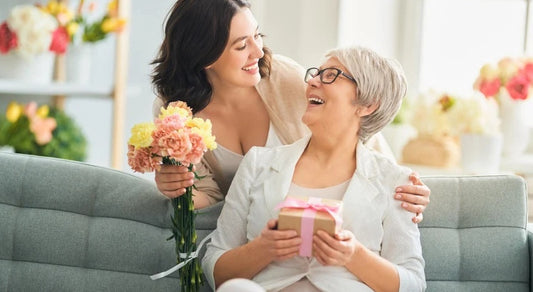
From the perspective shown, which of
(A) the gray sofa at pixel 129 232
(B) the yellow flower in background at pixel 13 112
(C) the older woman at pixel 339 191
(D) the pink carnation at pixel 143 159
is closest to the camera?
(D) the pink carnation at pixel 143 159

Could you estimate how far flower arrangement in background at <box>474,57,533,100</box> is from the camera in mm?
3770

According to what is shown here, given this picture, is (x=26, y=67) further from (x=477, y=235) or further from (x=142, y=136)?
(x=477, y=235)

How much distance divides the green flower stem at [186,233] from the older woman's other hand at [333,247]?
0.39 m

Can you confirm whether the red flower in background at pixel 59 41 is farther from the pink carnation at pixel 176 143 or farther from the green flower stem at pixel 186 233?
the pink carnation at pixel 176 143

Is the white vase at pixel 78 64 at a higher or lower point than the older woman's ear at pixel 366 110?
higher

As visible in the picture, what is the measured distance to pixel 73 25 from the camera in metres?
3.77

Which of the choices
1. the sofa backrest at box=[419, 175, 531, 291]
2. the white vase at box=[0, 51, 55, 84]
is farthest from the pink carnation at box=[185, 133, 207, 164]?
the white vase at box=[0, 51, 55, 84]

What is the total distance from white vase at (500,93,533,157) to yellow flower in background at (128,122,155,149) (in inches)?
92.0

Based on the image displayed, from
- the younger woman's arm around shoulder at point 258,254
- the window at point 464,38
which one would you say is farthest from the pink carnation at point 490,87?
the younger woman's arm around shoulder at point 258,254

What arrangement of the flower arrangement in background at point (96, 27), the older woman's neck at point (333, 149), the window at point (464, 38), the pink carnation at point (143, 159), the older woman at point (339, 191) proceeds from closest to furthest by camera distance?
the pink carnation at point (143, 159) < the older woman at point (339, 191) < the older woman's neck at point (333, 149) < the flower arrangement in background at point (96, 27) < the window at point (464, 38)

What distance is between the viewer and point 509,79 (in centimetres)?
380

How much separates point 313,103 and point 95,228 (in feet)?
2.55

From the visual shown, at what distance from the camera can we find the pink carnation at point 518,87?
376 cm

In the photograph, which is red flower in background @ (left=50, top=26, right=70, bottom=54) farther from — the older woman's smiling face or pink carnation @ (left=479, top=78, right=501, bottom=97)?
pink carnation @ (left=479, top=78, right=501, bottom=97)
